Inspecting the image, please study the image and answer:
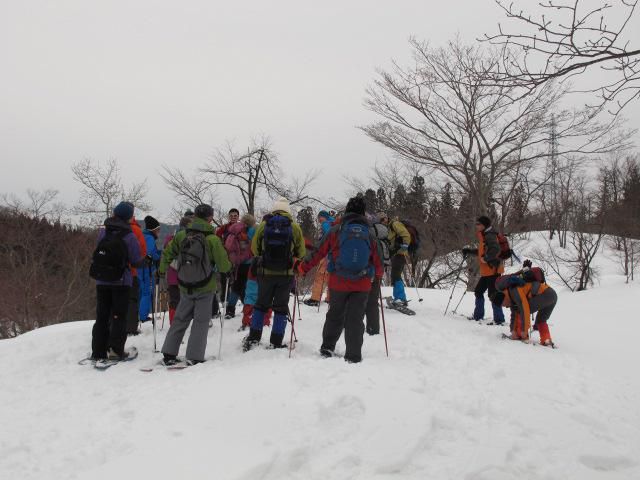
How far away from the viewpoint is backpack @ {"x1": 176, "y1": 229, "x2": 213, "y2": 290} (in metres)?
5.02

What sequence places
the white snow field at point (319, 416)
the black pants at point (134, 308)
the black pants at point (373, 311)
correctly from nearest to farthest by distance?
the white snow field at point (319, 416) → the black pants at point (134, 308) → the black pants at point (373, 311)

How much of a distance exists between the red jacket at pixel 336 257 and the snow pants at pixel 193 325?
1.32 metres

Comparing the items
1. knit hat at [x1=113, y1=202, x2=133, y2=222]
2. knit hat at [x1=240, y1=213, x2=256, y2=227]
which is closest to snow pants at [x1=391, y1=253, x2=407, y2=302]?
knit hat at [x1=240, y1=213, x2=256, y2=227]

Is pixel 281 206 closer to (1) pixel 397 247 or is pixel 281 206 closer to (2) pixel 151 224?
(2) pixel 151 224

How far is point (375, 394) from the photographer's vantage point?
12.6 feet

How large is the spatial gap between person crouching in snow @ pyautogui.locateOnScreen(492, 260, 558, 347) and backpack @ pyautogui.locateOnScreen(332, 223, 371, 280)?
316 cm

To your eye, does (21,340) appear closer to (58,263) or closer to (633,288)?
(633,288)

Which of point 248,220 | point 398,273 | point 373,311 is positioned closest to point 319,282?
point 398,273

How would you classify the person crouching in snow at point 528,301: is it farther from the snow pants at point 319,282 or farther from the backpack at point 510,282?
the snow pants at point 319,282

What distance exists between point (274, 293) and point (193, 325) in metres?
1.06

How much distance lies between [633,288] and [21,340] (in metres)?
17.6

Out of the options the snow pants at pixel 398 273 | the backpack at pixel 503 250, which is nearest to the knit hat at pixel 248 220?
the snow pants at pixel 398 273

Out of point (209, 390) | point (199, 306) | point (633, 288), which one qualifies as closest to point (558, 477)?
point (209, 390)

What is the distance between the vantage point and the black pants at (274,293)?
530 cm
